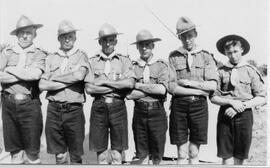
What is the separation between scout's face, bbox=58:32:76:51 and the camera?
6168 mm

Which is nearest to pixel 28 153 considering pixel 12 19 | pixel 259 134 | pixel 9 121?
pixel 9 121

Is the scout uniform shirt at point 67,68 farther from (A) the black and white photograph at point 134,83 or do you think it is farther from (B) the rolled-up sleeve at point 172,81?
(B) the rolled-up sleeve at point 172,81

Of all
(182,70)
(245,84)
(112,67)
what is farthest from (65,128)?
(245,84)

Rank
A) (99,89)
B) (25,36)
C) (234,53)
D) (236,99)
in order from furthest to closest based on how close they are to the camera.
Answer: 1. (25,36)
2. (234,53)
3. (236,99)
4. (99,89)

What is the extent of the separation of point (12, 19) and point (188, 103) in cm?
266

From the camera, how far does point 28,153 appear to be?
20.6 ft

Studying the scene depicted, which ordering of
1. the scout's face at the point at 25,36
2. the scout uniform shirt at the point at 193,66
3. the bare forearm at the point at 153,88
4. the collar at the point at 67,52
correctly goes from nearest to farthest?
the bare forearm at the point at 153,88, the scout uniform shirt at the point at 193,66, the collar at the point at 67,52, the scout's face at the point at 25,36

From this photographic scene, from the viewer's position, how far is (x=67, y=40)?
618 cm

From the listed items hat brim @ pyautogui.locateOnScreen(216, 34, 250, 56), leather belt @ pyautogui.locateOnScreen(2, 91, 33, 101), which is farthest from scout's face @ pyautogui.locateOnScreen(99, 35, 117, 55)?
hat brim @ pyautogui.locateOnScreen(216, 34, 250, 56)

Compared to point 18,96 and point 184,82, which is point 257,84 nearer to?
point 184,82

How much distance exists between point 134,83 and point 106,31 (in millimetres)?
790

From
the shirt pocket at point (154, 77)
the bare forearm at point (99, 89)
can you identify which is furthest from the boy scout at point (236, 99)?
the bare forearm at point (99, 89)

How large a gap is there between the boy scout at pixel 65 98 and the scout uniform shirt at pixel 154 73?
69 centimetres

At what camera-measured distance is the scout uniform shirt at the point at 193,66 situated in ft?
19.8
